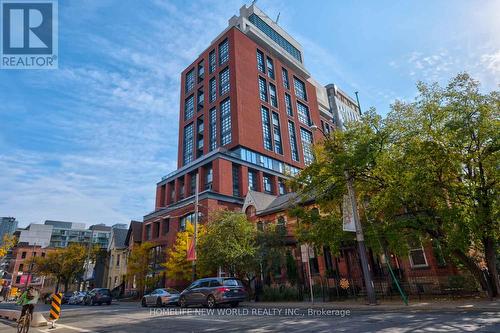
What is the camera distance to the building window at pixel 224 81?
57044 millimetres

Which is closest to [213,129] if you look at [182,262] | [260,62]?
[260,62]

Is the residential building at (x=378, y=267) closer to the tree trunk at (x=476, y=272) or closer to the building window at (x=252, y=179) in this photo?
the tree trunk at (x=476, y=272)

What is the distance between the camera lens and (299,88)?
7238cm

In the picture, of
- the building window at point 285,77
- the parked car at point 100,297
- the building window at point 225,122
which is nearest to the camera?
the parked car at point 100,297

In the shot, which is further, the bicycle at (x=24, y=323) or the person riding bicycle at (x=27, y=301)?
the person riding bicycle at (x=27, y=301)

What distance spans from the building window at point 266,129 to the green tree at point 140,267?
27.5 m

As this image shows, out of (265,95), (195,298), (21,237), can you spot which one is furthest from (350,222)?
(21,237)

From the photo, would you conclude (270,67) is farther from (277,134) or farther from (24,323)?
(24,323)

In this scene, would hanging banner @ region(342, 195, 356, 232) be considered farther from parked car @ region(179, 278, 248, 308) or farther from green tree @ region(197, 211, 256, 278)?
green tree @ region(197, 211, 256, 278)

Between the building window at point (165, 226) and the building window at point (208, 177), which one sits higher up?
the building window at point (208, 177)

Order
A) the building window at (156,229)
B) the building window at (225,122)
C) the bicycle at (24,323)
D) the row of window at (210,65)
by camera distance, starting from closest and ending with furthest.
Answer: the bicycle at (24,323)
the building window at (156,229)
the building window at (225,122)
the row of window at (210,65)

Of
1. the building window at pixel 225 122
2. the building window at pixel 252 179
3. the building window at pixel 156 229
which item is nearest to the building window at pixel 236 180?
the building window at pixel 252 179

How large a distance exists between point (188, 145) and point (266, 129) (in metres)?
16.5

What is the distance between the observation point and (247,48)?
201 ft
